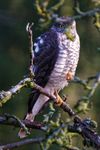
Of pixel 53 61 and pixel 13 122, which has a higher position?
pixel 53 61

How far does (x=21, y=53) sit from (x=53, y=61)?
4617 mm

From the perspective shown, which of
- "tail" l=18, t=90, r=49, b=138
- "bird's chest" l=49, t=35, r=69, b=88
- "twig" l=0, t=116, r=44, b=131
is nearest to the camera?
"twig" l=0, t=116, r=44, b=131

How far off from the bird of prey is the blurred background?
8.90 ft

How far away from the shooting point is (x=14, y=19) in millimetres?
10719

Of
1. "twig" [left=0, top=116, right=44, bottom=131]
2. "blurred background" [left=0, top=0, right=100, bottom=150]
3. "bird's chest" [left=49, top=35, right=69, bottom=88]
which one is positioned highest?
"blurred background" [left=0, top=0, right=100, bottom=150]

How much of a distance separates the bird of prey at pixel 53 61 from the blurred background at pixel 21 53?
8.90ft

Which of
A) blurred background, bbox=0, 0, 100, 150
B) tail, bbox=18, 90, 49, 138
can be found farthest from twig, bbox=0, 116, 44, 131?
blurred background, bbox=0, 0, 100, 150

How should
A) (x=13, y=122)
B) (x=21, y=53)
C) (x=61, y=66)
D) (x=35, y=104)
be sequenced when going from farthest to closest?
1. (x=21, y=53)
2. (x=61, y=66)
3. (x=35, y=104)
4. (x=13, y=122)

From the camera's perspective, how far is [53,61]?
5.84 meters

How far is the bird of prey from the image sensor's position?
224 inches

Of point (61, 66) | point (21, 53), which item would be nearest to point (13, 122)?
point (61, 66)

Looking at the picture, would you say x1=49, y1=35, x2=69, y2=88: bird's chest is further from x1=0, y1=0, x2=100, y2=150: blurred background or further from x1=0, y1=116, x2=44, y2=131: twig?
x1=0, y1=0, x2=100, y2=150: blurred background

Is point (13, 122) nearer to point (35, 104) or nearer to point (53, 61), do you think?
point (35, 104)

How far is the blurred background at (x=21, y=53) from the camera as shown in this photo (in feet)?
30.3
